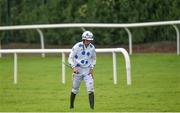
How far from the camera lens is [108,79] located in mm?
17344

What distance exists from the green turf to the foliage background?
5.83 feet

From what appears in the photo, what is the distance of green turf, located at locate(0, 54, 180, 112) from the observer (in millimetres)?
13273

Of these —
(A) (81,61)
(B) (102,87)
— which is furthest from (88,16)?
(A) (81,61)

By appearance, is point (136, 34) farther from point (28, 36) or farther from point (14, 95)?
point (14, 95)

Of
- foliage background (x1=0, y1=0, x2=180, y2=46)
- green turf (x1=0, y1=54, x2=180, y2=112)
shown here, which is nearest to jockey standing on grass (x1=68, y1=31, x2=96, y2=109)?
green turf (x1=0, y1=54, x2=180, y2=112)

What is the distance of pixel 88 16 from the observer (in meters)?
24.7

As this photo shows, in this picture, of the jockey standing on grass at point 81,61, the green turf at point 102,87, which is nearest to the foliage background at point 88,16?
the green turf at point 102,87

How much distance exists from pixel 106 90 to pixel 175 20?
8.30 m

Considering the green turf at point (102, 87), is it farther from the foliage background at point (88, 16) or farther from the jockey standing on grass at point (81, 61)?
the foliage background at point (88, 16)

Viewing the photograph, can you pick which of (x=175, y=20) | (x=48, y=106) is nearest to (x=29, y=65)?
(x=175, y=20)

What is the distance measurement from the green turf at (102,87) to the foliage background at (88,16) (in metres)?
1.78

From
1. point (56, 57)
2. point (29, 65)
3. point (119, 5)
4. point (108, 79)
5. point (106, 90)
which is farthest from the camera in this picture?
point (119, 5)

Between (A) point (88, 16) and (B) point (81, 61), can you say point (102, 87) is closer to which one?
(B) point (81, 61)

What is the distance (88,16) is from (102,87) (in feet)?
29.4
